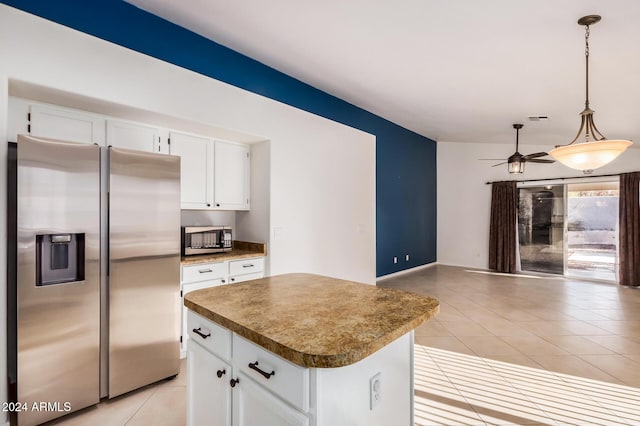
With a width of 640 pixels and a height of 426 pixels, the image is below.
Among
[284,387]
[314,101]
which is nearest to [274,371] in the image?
[284,387]

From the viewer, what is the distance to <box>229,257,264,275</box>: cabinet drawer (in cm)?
326

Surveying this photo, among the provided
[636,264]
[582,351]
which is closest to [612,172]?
[636,264]

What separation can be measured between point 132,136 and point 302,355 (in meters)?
2.65

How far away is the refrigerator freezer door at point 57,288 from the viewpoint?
6.30 feet

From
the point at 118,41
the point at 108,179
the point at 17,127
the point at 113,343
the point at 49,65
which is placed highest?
the point at 118,41

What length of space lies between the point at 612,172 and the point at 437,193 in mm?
3312

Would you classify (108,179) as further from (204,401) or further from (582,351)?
(582,351)

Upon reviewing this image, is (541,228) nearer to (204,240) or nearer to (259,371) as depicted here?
(204,240)

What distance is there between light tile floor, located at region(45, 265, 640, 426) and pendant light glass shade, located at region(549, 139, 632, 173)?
171cm

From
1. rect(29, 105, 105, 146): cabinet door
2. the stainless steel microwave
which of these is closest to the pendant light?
the stainless steel microwave

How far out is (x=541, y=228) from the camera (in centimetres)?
697

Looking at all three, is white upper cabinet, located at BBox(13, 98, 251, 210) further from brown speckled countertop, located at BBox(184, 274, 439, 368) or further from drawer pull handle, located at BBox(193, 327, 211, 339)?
drawer pull handle, located at BBox(193, 327, 211, 339)

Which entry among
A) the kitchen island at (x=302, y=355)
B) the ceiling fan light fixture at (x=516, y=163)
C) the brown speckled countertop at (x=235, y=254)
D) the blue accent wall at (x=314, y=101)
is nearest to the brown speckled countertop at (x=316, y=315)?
the kitchen island at (x=302, y=355)

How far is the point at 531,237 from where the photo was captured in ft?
23.3
